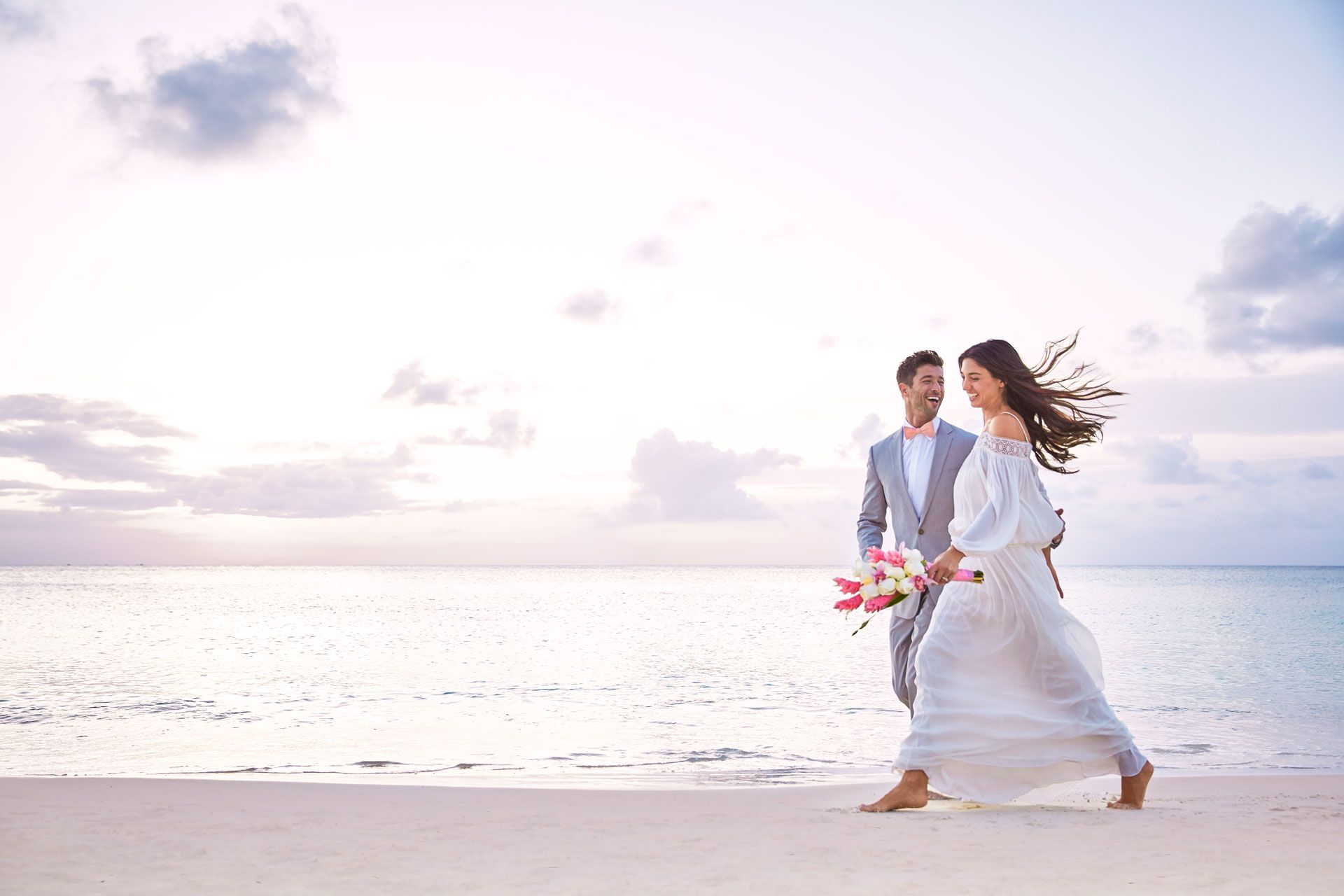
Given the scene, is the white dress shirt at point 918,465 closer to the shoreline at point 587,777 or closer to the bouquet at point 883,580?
the bouquet at point 883,580

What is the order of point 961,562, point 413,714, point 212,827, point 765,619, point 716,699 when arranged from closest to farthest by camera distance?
point 212,827, point 961,562, point 413,714, point 716,699, point 765,619

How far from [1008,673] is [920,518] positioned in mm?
1066

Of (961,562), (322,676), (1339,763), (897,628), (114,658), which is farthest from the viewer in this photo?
(114,658)

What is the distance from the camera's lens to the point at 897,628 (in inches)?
231

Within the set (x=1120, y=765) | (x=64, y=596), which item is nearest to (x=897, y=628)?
(x=1120, y=765)

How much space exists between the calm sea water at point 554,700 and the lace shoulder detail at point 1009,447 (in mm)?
3344

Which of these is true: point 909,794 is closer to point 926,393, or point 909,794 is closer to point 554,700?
point 926,393

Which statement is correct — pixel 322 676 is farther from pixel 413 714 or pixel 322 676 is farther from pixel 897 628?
pixel 897 628

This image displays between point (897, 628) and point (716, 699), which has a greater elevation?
point (897, 628)

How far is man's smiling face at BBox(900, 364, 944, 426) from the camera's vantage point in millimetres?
5848

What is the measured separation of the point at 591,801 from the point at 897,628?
2.04 m

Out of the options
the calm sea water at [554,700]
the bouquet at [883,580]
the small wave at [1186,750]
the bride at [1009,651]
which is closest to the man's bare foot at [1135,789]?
the bride at [1009,651]

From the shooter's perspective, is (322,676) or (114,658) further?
(114,658)

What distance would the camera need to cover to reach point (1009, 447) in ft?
17.2
